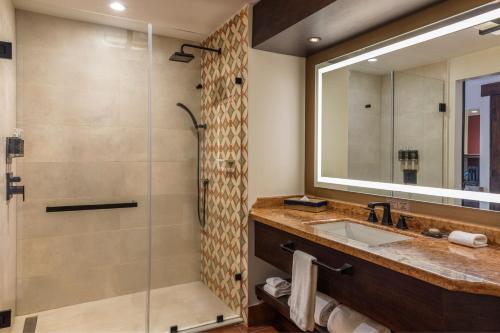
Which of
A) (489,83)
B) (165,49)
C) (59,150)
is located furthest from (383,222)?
(59,150)

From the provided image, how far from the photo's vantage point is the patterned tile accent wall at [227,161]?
2.58m

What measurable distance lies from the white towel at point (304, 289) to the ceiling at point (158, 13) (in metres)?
1.85

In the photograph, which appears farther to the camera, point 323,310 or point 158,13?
point 158,13

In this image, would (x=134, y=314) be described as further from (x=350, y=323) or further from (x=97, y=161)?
(x=350, y=323)

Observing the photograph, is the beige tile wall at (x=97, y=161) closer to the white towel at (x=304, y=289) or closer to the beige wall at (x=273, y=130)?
the beige wall at (x=273, y=130)

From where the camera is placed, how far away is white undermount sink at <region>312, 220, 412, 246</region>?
186 centimetres

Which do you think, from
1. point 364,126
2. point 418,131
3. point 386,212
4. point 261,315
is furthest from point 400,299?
point 261,315

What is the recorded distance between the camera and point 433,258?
1.38m

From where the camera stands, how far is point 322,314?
1.89 meters

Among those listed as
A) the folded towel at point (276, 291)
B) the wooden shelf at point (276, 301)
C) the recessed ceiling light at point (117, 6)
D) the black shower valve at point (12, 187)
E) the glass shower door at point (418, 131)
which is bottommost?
the wooden shelf at point (276, 301)

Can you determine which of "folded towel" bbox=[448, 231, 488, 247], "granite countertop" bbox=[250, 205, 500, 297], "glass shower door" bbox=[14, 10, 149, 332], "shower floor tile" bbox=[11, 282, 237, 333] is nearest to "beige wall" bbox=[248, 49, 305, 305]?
"shower floor tile" bbox=[11, 282, 237, 333]

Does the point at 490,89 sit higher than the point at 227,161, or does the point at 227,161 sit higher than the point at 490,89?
the point at 490,89

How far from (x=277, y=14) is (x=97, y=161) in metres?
1.86

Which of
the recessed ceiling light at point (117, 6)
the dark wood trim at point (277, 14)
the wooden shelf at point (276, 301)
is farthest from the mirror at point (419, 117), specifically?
the recessed ceiling light at point (117, 6)
